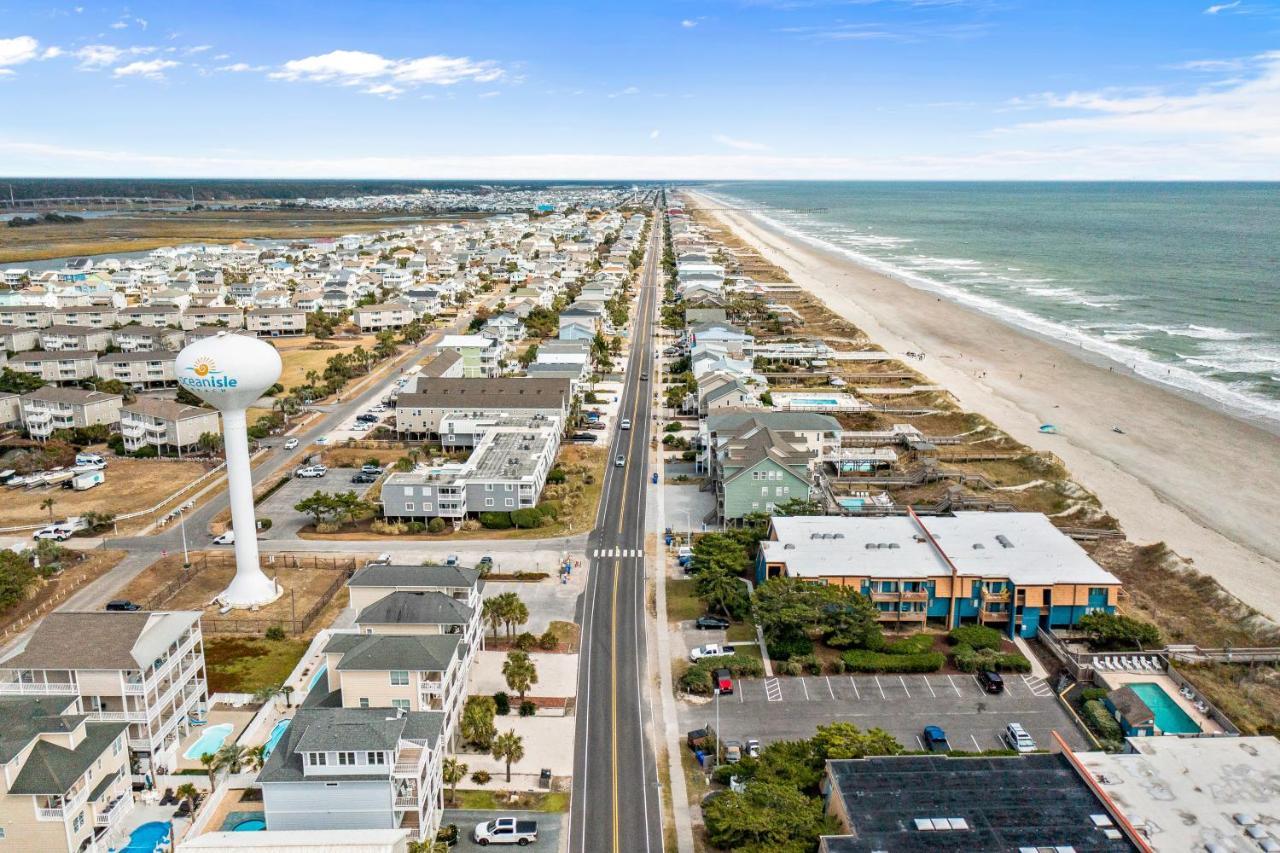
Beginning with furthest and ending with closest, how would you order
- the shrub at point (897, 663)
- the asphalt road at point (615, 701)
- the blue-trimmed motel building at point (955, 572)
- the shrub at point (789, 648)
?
1. the blue-trimmed motel building at point (955, 572)
2. the shrub at point (789, 648)
3. the shrub at point (897, 663)
4. the asphalt road at point (615, 701)

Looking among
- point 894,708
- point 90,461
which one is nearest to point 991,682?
point 894,708

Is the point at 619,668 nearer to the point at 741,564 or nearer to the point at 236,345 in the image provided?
the point at 741,564

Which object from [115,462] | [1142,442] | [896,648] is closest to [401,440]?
[115,462]

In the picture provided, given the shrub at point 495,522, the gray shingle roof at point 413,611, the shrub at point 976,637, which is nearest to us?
the gray shingle roof at point 413,611

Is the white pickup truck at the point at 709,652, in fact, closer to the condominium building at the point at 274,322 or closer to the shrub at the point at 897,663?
the shrub at the point at 897,663

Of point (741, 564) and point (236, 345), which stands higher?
point (236, 345)

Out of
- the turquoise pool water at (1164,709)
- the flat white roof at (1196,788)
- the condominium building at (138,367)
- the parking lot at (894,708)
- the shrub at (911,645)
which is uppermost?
the condominium building at (138,367)

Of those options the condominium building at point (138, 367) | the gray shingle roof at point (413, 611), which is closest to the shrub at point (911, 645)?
the gray shingle roof at point (413, 611)
